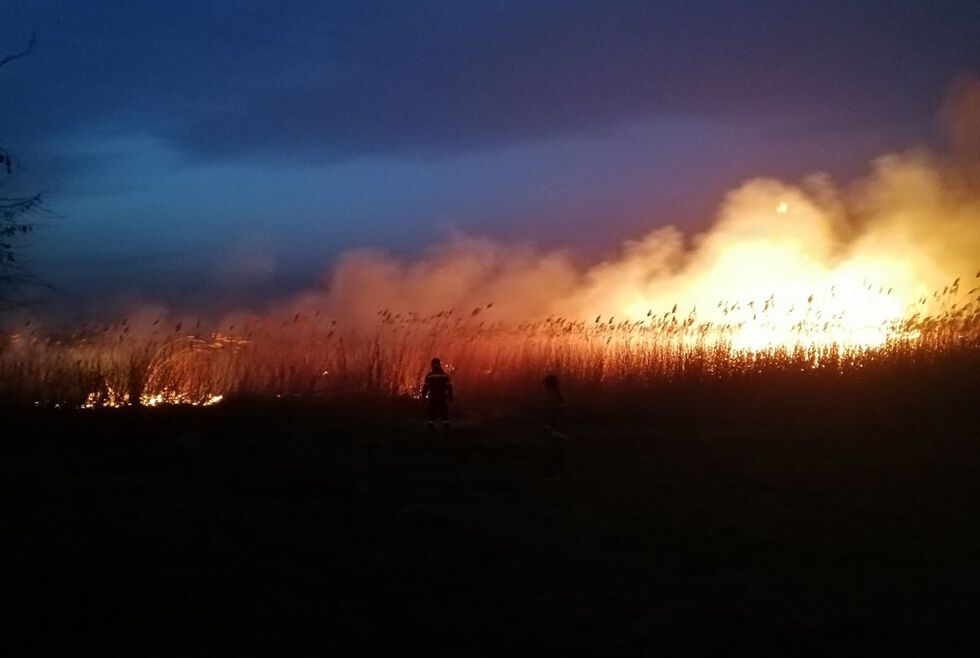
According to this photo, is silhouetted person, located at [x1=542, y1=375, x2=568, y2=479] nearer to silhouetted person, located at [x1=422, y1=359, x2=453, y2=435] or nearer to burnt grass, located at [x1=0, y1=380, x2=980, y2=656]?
burnt grass, located at [x1=0, y1=380, x2=980, y2=656]

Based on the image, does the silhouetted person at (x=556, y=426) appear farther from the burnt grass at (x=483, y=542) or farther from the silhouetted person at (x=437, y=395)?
the silhouetted person at (x=437, y=395)

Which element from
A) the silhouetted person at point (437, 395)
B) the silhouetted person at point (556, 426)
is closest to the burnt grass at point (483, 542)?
the silhouetted person at point (556, 426)

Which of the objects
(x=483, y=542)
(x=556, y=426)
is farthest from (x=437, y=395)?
(x=483, y=542)

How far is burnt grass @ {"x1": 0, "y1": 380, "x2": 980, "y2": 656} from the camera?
6.66 m

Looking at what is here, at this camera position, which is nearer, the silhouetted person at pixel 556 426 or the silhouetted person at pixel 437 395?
the silhouetted person at pixel 556 426

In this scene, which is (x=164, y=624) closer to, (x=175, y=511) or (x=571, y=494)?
(x=175, y=511)

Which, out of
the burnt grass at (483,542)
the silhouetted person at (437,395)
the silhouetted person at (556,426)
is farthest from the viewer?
the silhouetted person at (437,395)

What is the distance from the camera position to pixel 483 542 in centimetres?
872

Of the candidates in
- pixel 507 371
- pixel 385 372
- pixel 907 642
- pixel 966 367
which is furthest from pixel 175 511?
pixel 966 367

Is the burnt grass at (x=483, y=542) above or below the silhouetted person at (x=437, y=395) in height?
below

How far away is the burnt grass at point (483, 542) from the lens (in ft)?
21.9

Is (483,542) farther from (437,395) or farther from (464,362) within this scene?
(464,362)

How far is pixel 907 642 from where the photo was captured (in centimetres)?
652

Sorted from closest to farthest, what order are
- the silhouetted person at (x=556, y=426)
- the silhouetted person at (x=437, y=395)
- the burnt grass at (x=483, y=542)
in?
the burnt grass at (x=483, y=542) < the silhouetted person at (x=556, y=426) < the silhouetted person at (x=437, y=395)
